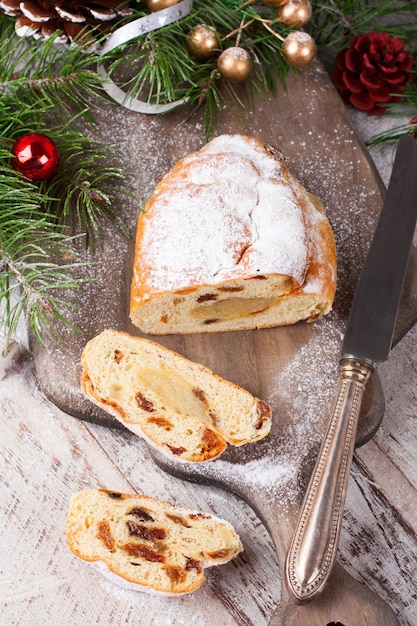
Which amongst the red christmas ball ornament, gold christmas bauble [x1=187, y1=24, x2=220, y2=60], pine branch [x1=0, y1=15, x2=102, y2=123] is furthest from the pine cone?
the red christmas ball ornament

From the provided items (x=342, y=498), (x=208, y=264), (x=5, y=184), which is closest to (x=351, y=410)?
(x=342, y=498)

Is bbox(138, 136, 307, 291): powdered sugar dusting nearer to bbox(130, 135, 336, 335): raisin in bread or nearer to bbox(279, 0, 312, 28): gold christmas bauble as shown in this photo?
bbox(130, 135, 336, 335): raisin in bread

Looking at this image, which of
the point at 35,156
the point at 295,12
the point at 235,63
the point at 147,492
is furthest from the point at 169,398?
the point at 295,12

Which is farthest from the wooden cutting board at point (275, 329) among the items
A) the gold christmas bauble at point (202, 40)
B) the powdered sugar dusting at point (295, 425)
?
the gold christmas bauble at point (202, 40)

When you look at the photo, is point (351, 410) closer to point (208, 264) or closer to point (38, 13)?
point (208, 264)

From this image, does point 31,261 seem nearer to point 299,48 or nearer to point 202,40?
point 202,40

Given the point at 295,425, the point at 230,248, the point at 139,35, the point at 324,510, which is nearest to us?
the point at 324,510
